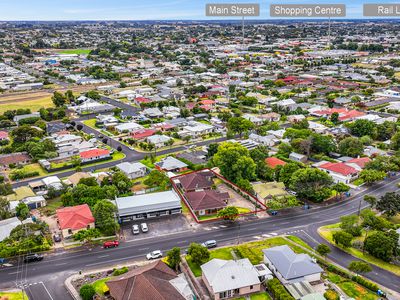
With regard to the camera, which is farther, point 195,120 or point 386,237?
point 195,120

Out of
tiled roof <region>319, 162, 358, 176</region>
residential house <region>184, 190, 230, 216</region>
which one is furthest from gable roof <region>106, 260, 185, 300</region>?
tiled roof <region>319, 162, 358, 176</region>

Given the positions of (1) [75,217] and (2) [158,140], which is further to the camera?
(2) [158,140]

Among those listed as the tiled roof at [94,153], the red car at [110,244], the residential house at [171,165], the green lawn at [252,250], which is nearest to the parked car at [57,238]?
the red car at [110,244]

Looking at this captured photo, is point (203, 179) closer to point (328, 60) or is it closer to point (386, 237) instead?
point (386, 237)

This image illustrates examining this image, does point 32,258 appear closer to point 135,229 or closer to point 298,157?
point 135,229

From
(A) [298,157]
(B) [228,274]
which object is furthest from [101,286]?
(A) [298,157]

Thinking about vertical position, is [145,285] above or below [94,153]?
below

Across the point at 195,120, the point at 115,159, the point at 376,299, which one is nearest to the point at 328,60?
the point at 195,120
